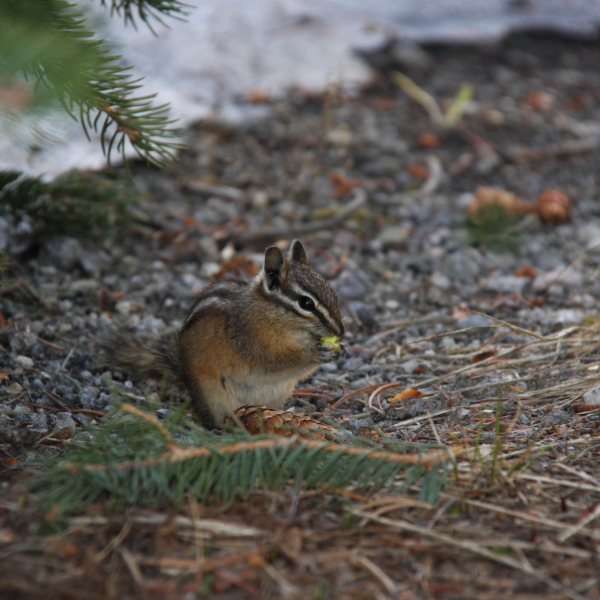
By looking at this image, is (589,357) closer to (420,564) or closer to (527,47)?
(420,564)

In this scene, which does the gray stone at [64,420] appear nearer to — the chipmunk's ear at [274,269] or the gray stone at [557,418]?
the chipmunk's ear at [274,269]

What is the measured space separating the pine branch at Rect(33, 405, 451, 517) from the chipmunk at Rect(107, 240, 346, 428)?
1.28m

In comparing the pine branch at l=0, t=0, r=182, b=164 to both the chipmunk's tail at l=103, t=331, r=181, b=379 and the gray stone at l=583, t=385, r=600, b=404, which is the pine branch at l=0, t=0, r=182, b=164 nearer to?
the chipmunk's tail at l=103, t=331, r=181, b=379

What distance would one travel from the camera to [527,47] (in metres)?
8.84

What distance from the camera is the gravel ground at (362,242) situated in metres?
3.69

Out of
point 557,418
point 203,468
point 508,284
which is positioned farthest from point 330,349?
point 508,284

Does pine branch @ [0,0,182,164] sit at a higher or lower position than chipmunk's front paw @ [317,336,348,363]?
higher

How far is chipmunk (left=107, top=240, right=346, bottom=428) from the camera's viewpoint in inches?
137

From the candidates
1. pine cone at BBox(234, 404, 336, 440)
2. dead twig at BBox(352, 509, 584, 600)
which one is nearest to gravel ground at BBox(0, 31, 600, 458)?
pine cone at BBox(234, 404, 336, 440)

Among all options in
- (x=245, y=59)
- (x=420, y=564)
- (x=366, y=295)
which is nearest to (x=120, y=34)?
(x=245, y=59)

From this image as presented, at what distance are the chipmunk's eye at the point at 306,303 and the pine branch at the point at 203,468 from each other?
4.09 ft

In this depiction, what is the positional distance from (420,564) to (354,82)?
633 centimetres

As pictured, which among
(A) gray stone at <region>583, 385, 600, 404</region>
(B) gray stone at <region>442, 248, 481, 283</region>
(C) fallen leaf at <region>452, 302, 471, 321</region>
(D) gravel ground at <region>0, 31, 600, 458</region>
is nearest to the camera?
(A) gray stone at <region>583, 385, 600, 404</region>

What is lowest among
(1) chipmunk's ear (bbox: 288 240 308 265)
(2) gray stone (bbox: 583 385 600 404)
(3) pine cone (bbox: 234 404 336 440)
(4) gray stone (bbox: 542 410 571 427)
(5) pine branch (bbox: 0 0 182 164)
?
(4) gray stone (bbox: 542 410 571 427)
